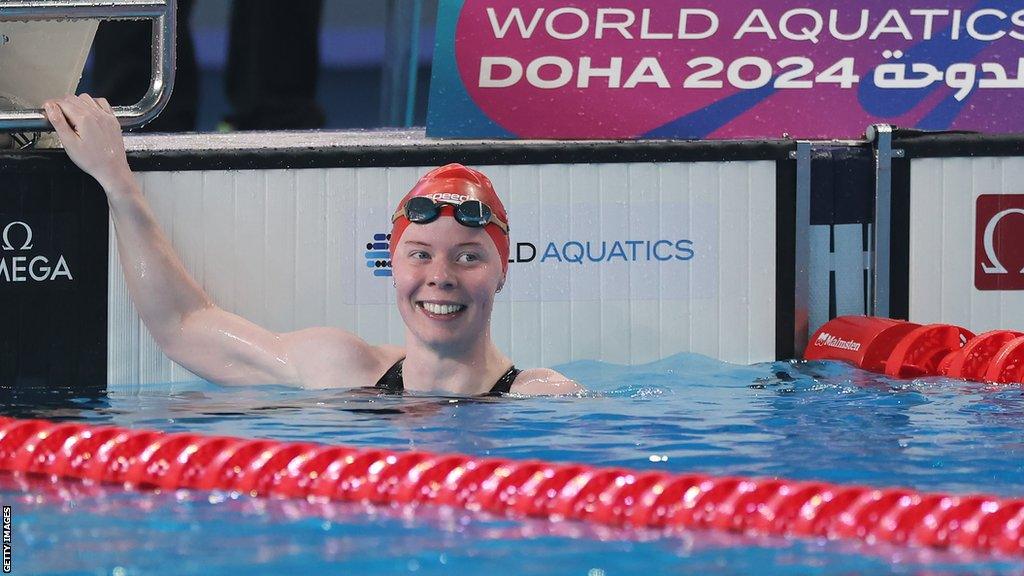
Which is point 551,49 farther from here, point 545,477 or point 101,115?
point 545,477

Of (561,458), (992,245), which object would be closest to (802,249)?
(992,245)

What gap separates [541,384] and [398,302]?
1.63 feet

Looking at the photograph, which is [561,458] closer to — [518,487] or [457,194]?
[518,487]

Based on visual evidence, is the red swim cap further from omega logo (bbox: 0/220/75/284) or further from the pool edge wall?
the pool edge wall

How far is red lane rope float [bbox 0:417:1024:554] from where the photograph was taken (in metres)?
2.99

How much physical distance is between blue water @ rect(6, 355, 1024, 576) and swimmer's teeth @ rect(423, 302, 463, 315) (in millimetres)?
275

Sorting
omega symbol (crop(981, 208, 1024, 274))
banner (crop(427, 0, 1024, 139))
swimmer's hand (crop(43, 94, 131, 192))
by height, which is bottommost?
omega symbol (crop(981, 208, 1024, 274))

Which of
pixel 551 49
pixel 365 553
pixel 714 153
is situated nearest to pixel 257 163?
pixel 551 49

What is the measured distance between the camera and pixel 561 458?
3.68 metres

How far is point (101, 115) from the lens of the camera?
15.6 feet

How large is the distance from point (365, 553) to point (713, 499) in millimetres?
751

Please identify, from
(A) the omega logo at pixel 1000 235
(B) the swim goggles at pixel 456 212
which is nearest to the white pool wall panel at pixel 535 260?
(A) the omega logo at pixel 1000 235

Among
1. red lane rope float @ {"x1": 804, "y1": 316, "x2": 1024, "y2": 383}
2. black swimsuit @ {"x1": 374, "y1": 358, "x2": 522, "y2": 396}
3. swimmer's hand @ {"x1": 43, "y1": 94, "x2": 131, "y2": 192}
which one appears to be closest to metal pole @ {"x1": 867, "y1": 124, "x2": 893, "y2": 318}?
red lane rope float @ {"x1": 804, "y1": 316, "x2": 1024, "y2": 383}

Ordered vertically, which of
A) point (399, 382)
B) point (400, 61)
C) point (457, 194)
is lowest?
point (399, 382)
